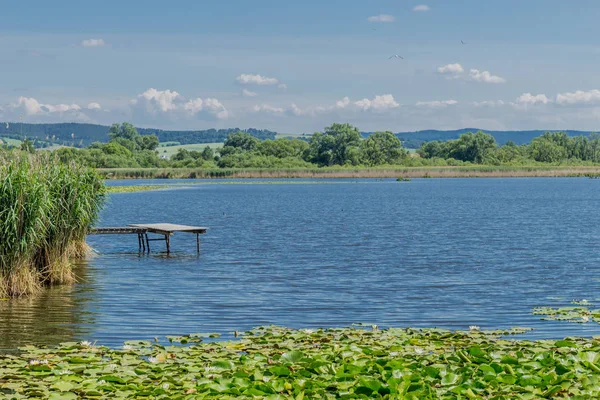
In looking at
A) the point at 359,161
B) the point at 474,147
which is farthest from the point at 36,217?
the point at 474,147

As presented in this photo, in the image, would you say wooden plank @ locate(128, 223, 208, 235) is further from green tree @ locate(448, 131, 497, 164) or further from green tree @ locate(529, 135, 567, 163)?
green tree @ locate(529, 135, 567, 163)

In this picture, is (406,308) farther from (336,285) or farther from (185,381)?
(185,381)

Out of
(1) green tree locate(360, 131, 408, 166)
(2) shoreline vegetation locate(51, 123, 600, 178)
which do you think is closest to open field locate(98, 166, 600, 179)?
(2) shoreline vegetation locate(51, 123, 600, 178)

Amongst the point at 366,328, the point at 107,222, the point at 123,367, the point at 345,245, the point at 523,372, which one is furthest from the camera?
the point at 107,222

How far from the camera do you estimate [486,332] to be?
48.3 ft

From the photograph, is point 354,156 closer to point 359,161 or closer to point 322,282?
A: point 359,161

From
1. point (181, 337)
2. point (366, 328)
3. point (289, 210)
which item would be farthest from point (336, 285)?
point (289, 210)

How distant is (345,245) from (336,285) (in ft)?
Result: 39.0

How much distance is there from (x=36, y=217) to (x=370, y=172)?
13090 cm

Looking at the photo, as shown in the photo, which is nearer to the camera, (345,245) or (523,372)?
(523,372)

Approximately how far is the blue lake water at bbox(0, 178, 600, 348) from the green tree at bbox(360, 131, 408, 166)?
128456mm

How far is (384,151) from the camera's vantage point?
174500 mm

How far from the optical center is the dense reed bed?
56.8 ft

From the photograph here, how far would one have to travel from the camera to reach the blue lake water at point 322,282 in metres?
16.2
